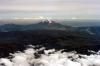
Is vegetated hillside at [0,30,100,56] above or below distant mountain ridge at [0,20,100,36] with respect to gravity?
below

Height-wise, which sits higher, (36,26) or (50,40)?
(36,26)

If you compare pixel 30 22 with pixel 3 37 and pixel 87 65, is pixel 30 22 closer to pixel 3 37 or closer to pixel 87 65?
pixel 3 37

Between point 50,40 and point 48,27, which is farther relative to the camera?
point 48,27

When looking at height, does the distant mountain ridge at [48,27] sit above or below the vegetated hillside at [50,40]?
above

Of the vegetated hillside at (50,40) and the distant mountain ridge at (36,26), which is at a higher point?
the distant mountain ridge at (36,26)

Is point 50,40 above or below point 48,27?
below

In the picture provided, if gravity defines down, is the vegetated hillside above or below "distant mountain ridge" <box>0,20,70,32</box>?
below

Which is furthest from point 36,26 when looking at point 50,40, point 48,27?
point 50,40

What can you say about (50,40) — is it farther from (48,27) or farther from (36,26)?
(36,26)
